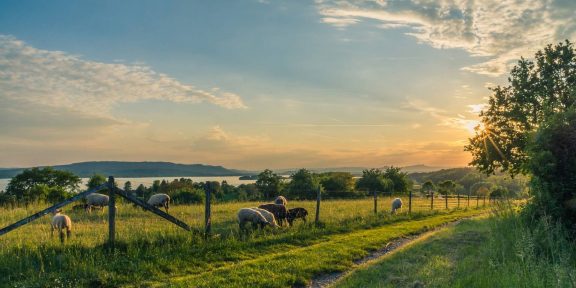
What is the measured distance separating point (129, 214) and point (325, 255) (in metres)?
14.4

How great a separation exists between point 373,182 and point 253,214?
57568 millimetres

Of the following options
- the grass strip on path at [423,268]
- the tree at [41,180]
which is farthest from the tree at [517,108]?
the tree at [41,180]

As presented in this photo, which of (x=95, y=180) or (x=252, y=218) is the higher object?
(x=95, y=180)

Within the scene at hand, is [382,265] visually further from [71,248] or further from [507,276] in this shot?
[71,248]

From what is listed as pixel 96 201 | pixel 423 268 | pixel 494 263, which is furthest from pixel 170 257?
pixel 96 201

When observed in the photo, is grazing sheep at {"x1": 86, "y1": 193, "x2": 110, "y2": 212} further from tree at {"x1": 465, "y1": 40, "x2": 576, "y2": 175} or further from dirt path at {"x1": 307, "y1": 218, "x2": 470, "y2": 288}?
tree at {"x1": 465, "y1": 40, "x2": 576, "y2": 175}

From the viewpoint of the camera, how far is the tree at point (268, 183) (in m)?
59.1

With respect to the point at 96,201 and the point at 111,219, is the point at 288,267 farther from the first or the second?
the point at 96,201

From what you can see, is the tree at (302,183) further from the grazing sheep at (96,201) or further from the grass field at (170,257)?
the grass field at (170,257)

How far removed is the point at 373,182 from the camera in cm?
7388

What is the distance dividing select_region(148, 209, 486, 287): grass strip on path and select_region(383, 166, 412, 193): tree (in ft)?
200

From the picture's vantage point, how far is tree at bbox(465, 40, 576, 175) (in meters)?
28.0

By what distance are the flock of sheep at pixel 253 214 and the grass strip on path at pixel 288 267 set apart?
3.39 m

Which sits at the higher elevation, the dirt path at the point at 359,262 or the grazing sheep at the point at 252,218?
the grazing sheep at the point at 252,218
